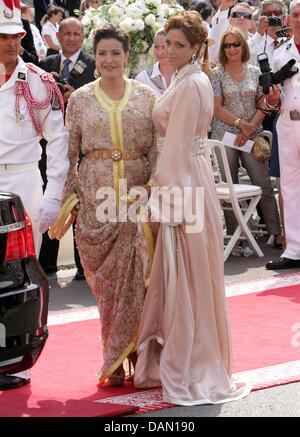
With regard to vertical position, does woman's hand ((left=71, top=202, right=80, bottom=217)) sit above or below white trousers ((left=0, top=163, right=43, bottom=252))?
below

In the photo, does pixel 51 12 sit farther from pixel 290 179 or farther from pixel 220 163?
pixel 290 179

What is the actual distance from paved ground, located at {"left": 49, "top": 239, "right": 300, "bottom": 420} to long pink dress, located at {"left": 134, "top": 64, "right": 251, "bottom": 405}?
12cm

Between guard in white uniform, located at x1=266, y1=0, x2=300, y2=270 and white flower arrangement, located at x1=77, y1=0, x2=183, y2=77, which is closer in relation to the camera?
guard in white uniform, located at x1=266, y1=0, x2=300, y2=270

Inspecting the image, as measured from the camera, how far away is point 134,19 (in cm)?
945

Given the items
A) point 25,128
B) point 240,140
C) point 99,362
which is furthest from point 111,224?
point 240,140

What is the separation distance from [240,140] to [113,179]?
4201 millimetres

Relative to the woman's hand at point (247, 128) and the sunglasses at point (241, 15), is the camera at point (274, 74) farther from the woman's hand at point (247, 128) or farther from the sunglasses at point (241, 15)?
the sunglasses at point (241, 15)

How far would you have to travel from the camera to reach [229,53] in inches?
373

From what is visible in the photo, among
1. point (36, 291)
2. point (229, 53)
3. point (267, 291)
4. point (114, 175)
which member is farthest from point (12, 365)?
point (229, 53)

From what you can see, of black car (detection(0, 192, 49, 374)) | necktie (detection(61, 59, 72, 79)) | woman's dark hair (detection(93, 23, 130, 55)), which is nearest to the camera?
black car (detection(0, 192, 49, 374))

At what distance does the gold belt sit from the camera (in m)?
5.48

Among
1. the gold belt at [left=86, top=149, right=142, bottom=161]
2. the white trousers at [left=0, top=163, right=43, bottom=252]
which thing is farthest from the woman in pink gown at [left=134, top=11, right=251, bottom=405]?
the white trousers at [left=0, top=163, right=43, bottom=252]

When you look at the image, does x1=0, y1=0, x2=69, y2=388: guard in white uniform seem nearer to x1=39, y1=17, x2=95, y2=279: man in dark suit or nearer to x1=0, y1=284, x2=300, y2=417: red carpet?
x1=0, y1=284, x2=300, y2=417: red carpet

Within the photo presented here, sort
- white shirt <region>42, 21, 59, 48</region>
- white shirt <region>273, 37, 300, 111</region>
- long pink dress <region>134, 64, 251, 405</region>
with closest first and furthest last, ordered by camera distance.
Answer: long pink dress <region>134, 64, 251, 405</region> < white shirt <region>273, 37, 300, 111</region> < white shirt <region>42, 21, 59, 48</region>
